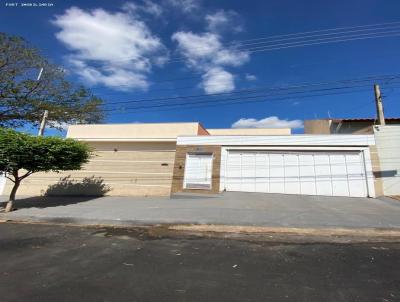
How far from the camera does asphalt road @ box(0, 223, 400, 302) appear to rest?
368cm

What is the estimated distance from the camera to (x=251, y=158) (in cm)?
1462

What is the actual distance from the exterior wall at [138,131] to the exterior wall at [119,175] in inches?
32.0

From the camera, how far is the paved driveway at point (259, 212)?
842 centimetres

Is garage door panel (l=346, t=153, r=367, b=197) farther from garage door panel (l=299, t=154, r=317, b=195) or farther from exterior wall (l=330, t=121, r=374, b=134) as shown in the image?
exterior wall (l=330, t=121, r=374, b=134)

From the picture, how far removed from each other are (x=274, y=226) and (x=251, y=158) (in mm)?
6921

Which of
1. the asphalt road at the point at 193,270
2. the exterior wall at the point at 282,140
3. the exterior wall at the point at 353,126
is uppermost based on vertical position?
the exterior wall at the point at 353,126

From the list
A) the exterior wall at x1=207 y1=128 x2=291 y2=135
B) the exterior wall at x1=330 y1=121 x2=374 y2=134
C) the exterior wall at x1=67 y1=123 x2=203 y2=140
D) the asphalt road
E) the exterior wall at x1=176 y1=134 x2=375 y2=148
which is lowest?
the asphalt road

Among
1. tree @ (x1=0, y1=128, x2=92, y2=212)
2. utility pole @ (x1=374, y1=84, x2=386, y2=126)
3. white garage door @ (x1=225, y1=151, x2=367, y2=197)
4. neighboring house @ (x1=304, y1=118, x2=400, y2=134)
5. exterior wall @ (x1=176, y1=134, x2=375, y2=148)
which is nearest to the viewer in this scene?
tree @ (x1=0, y1=128, x2=92, y2=212)

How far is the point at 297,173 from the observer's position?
45.8 feet

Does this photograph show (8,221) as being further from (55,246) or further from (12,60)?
(12,60)

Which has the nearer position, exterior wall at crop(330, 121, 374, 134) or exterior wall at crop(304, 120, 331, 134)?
exterior wall at crop(330, 121, 374, 134)

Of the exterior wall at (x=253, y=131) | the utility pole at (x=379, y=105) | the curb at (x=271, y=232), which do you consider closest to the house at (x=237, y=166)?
the utility pole at (x=379, y=105)

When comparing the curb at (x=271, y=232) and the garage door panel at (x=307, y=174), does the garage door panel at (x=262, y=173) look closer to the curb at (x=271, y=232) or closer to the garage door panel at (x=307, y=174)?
the garage door panel at (x=307, y=174)

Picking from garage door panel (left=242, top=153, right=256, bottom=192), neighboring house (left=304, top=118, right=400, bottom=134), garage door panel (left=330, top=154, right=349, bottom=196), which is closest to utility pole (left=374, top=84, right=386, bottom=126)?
neighboring house (left=304, top=118, right=400, bottom=134)
